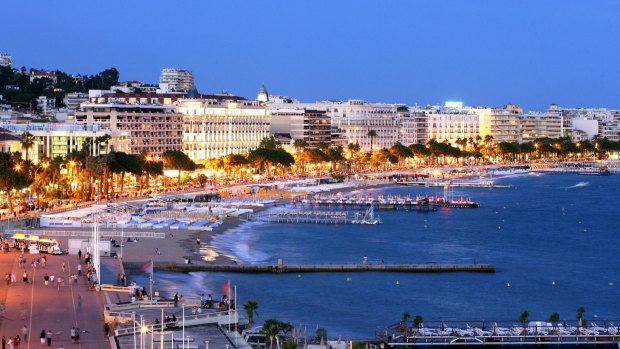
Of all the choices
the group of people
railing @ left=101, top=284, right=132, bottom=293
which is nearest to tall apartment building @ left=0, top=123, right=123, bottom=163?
railing @ left=101, top=284, right=132, bottom=293

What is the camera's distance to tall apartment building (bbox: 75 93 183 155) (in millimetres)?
113562

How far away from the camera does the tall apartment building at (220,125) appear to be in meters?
130

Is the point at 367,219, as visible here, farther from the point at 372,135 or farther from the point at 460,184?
the point at 372,135

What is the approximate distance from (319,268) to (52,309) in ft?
68.6

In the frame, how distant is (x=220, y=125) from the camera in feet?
446

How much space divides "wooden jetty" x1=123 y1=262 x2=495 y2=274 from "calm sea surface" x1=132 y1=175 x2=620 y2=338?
2.74 feet

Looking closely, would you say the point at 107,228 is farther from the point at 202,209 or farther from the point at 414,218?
the point at 414,218

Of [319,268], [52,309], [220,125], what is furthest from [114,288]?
[220,125]

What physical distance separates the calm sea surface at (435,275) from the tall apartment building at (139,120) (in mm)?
33115

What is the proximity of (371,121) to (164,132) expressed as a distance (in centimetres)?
6575

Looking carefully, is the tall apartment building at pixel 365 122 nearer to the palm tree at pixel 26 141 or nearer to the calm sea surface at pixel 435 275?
the calm sea surface at pixel 435 275

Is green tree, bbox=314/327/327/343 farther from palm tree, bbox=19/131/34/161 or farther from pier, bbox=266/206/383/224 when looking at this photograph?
palm tree, bbox=19/131/34/161

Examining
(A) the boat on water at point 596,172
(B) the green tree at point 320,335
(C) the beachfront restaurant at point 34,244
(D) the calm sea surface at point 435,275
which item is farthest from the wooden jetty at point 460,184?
(B) the green tree at point 320,335

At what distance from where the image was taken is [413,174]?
149m
